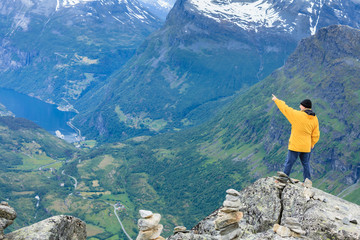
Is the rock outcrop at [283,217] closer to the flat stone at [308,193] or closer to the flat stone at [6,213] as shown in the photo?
the flat stone at [308,193]

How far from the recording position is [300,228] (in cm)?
2530

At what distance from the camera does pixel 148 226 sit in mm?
24547

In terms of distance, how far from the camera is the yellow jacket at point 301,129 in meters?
30.3

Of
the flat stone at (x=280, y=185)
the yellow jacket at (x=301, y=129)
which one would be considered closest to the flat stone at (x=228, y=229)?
the flat stone at (x=280, y=185)

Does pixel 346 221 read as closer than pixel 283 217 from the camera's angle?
Yes

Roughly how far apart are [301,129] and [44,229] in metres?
23.2

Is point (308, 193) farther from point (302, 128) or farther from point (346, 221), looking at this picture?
→ point (302, 128)

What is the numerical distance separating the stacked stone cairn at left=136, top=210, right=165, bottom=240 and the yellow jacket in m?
14.8

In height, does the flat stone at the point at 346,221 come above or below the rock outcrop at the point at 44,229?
above

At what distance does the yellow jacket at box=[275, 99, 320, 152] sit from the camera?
3028 cm

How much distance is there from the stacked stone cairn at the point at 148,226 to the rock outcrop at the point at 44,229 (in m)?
5.97

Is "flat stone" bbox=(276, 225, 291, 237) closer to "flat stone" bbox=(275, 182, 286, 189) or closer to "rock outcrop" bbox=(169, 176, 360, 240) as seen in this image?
"rock outcrop" bbox=(169, 176, 360, 240)

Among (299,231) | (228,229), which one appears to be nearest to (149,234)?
(228,229)

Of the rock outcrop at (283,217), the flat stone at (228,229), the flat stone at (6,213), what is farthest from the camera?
the flat stone at (228,229)
